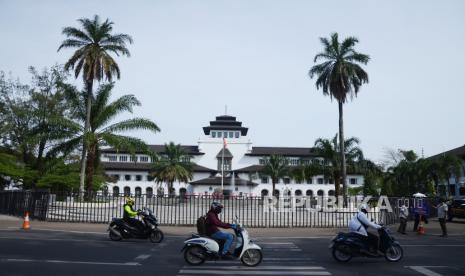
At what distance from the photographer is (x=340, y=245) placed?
10.6 meters

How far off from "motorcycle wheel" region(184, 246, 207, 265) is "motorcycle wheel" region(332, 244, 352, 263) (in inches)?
134

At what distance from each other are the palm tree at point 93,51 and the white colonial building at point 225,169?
44731mm

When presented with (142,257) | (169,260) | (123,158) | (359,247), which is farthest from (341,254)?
(123,158)

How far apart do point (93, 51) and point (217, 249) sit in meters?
23.5

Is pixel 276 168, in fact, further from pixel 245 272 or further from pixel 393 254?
pixel 245 272

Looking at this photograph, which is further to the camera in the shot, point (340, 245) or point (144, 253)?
point (144, 253)

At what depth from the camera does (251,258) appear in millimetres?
9875

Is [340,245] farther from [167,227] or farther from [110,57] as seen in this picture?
[110,57]

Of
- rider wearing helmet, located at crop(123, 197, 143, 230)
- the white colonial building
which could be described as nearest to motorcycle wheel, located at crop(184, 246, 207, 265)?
rider wearing helmet, located at crop(123, 197, 143, 230)

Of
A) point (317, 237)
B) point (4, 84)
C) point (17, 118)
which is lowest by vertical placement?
point (317, 237)

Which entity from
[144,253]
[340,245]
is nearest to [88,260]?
[144,253]

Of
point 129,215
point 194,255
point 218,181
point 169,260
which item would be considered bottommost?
point 169,260

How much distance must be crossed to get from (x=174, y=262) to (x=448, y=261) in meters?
7.05

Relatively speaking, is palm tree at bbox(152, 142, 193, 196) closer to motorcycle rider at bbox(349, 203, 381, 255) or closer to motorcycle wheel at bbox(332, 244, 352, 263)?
motorcycle wheel at bbox(332, 244, 352, 263)
